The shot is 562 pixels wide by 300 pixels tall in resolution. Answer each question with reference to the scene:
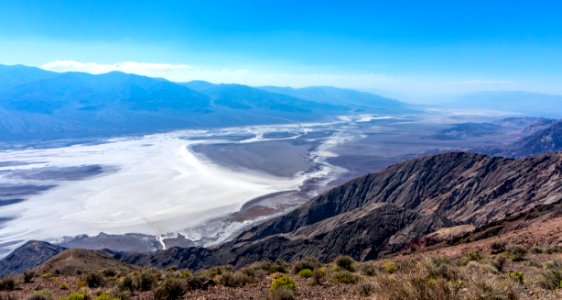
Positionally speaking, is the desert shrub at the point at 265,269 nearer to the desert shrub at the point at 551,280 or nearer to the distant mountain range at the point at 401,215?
the desert shrub at the point at 551,280

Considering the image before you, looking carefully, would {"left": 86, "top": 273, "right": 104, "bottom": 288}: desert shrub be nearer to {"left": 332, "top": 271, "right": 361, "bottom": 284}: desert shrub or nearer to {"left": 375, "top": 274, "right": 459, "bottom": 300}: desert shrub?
{"left": 332, "top": 271, "right": 361, "bottom": 284}: desert shrub

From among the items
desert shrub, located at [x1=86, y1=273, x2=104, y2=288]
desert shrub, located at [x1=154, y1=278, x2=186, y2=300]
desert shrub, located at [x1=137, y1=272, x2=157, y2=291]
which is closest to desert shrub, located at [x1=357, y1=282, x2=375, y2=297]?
desert shrub, located at [x1=154, y1=278, x2=186, y2=300]

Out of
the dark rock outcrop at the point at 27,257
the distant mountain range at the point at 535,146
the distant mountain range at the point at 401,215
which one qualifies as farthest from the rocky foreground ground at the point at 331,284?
the distant mountain range at the point at 535,146

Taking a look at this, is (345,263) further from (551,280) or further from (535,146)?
(535,146)

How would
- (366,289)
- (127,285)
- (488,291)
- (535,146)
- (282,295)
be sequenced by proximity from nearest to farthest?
1. (488,291)
2. (282,295)
3. (366,289)
4. (127,285)
5. (535,146)

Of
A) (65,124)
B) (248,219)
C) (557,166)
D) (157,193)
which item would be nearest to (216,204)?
(248,219)

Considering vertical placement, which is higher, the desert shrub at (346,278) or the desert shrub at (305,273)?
the desert shrub at (346,278)

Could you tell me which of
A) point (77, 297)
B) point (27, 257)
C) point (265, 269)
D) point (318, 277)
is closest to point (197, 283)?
point (77, 297)
